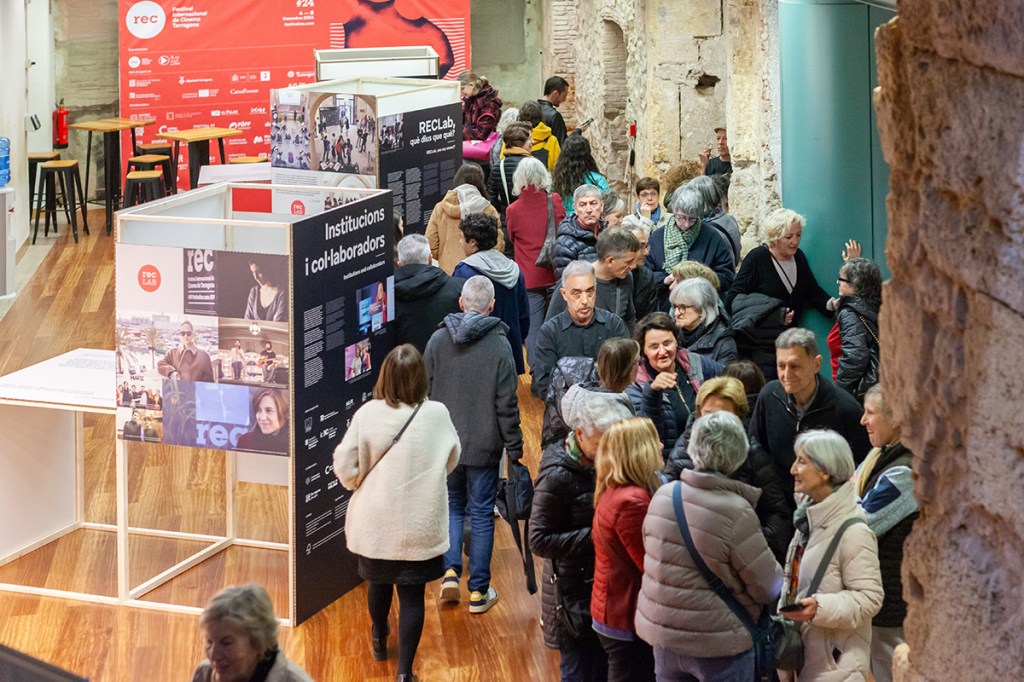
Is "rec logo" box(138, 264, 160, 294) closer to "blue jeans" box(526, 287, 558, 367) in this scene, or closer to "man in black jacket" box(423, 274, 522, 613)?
"man in black jacket" box(423, 274, 522, 613)

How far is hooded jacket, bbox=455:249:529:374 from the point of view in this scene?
7.00 metres

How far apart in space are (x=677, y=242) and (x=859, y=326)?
1.68 meters

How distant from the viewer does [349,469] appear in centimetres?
515

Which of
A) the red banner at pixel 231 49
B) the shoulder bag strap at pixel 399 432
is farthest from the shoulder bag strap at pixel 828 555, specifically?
the red banner at pixel 231 49

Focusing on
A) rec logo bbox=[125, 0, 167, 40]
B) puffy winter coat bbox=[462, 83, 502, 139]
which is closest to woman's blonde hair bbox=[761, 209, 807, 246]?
puffy winter coat bbox=[462, 83, 502, 139]

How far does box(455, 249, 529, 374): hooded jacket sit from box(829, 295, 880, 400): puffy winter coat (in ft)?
5.69

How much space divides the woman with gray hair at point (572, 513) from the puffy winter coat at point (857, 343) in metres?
1.66

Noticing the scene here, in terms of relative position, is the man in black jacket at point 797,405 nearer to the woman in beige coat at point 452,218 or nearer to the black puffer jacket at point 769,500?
the black puffer jacket at point 769,500

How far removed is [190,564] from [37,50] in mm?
11051

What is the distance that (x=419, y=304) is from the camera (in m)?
6.63

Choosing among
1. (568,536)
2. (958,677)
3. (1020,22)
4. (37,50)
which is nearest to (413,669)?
(568,536)

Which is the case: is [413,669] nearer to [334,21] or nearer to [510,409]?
[510,409]

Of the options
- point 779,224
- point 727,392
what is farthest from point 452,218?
point 727,392

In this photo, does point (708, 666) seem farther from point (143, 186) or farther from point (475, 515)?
point (143, 186)
